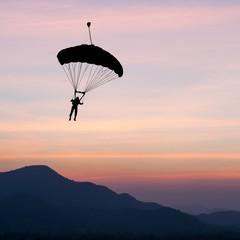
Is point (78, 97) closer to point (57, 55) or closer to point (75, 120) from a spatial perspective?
point (75, 120)

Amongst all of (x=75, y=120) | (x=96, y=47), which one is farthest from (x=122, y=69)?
(x=75, y=120)

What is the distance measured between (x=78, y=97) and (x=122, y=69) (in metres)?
6.73

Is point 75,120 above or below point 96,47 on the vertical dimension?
below

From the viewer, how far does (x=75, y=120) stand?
6025 centimetres

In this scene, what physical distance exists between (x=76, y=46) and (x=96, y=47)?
273 cm

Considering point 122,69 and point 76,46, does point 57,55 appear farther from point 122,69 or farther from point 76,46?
point 122,69

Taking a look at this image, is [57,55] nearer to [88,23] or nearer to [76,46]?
[76,46]

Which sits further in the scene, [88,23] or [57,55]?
[57,55]

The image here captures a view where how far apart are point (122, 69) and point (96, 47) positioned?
4.62 metres

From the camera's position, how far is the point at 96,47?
61000 millimetres

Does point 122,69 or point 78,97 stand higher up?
point 122,69

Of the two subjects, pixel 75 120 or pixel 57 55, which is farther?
pixel 57 55

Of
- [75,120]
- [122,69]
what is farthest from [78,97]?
[122,69]

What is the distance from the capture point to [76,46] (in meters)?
62.2
